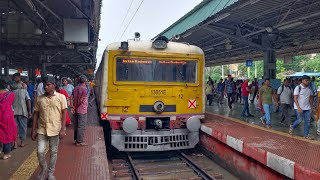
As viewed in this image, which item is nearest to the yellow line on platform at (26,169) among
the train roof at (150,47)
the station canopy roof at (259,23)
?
the train roof at (150,47)

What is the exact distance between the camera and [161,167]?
8.12 m

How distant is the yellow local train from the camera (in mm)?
8242

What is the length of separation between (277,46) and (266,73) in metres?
2.66

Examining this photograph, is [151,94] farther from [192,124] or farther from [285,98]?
[285,98]

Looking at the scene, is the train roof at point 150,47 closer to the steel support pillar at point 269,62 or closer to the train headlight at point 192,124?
the train headlight at point 192,124

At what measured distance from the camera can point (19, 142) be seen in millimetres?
7512

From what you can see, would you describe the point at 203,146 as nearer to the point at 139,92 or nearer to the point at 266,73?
the point at 139,92

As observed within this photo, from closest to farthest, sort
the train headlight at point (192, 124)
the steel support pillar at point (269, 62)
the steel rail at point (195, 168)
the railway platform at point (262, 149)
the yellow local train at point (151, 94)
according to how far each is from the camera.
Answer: the railway platform at point (262, 149)
the steel rail at point (195, 168)
the yellow local train at point (151, 94)
the train headlight at point (192, 124)
the steel support pillar at point (269, 62)

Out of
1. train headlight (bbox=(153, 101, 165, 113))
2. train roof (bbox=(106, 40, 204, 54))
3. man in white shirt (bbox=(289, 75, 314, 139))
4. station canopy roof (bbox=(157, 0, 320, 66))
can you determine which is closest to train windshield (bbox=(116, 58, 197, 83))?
train roof (bbox=(106, 40, 204, 54))

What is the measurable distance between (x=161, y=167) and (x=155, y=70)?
2.43 metres

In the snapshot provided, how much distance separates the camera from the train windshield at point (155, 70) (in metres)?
8.37

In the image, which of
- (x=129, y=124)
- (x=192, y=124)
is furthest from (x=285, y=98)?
(x=129, y=124)

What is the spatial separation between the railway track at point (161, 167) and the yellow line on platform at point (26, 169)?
1.95 metres

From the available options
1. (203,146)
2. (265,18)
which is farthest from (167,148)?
(265,18)
